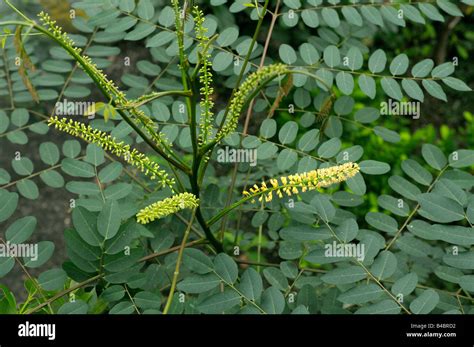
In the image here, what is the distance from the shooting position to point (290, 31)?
401cm

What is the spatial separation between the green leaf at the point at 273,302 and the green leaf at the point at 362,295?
0.14 m

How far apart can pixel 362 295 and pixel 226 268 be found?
13.1 inches

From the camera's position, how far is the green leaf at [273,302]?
1595 mm

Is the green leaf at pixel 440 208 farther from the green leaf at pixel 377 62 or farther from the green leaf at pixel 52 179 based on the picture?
the green leaf at pixel 52 179

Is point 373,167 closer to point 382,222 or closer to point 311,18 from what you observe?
point 382,222

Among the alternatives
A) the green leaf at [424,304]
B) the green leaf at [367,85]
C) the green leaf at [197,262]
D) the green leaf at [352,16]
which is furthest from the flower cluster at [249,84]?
the green leaf at [352,16]

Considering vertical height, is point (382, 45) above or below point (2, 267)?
above

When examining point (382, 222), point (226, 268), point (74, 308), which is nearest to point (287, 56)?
point (382, 222)

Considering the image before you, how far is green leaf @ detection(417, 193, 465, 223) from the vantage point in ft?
5.35
